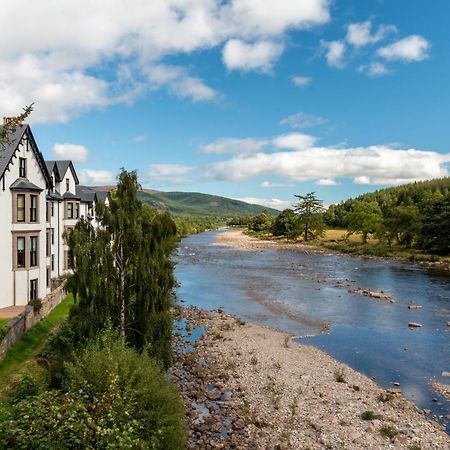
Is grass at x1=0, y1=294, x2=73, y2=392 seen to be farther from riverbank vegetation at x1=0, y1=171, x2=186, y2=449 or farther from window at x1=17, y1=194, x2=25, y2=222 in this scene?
window at x1=17, y1=194, x2=25, y2=222

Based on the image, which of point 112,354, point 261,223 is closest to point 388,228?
point 112,354

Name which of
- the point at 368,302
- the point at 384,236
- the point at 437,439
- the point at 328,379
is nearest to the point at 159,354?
the point at 328,379

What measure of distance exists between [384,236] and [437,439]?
8454cm

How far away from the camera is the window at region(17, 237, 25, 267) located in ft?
96.1

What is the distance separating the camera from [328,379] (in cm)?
2208

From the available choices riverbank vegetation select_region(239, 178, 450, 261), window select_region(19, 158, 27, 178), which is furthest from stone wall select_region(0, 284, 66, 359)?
riverbank vegetation select_region(239, 178, 450, 261)

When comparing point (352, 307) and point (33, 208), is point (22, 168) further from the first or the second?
point (352, 307)

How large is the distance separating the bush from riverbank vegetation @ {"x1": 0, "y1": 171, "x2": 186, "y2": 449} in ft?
0.09

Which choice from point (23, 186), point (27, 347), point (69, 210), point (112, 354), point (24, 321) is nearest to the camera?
point (112, 354)

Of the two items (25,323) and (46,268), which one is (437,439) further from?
(46,268)

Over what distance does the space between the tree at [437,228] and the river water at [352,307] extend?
9.78 m

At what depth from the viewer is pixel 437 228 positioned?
76.1 meters

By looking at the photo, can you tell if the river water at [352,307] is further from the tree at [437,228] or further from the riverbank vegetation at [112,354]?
the riverbank vegetation at [112,354]

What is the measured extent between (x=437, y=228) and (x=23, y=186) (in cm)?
7146
